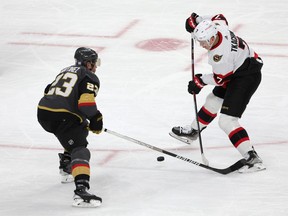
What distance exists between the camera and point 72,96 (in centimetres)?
459

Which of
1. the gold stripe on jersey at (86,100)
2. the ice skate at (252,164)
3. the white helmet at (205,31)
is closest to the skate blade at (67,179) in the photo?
the gold stripe on jersey at (86,100)

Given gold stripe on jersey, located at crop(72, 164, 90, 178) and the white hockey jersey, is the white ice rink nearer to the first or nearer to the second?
gold stripe on jersey, located at crop(72, 164, 90, 178)

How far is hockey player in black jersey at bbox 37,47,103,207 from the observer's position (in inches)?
178

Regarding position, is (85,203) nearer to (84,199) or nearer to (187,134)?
(84,199)

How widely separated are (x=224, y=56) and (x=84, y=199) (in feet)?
4.07

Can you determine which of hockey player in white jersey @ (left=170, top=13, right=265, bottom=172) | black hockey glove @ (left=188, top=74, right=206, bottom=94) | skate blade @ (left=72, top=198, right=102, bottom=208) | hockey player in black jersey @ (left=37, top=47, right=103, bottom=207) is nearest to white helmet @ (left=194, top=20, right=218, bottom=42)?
hockey player in white jersey @ (left=170, top=13, right=265, bottom=172)

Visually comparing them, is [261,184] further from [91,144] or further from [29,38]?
[29,38]

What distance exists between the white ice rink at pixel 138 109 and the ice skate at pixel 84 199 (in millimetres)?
36

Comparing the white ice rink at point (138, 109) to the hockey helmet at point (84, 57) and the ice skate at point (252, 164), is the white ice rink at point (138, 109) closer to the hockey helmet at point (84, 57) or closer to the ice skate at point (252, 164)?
the ice skate at point (252, 164)

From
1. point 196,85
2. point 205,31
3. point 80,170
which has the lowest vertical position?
point 80,170

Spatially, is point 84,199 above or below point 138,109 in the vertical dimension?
above

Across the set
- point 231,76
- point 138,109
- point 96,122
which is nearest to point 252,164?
point 231,76

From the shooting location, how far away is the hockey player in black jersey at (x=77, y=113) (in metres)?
4.52

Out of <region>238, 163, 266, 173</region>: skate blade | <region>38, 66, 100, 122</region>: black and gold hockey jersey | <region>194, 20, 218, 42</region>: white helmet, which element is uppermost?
<region>194, 20, 218, 42</region>: white helmet
